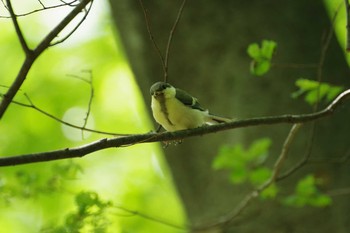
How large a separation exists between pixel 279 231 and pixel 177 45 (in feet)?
6.73

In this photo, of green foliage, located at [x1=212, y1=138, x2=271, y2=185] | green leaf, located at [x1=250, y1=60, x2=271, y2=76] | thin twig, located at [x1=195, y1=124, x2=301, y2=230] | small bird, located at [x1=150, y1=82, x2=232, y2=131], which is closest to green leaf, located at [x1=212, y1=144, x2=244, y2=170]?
green foliage, located at [x1=212, y1=138, x2=271, y2=185]

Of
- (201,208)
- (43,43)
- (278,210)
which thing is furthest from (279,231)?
(43,43)

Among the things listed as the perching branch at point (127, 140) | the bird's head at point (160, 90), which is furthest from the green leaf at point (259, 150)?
the perching branch at point (127, 140)

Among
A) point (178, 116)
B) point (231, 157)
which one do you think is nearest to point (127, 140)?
point (178, 116)

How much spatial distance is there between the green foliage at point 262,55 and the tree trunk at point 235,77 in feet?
5.05

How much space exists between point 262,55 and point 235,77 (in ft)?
5.64

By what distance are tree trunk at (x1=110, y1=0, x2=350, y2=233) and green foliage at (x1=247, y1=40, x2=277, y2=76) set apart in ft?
5.05

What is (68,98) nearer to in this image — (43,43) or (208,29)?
(208,29)

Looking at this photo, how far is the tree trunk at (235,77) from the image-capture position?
4785 millimetres

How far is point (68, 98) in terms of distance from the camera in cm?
1050

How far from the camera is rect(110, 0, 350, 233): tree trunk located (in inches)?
188

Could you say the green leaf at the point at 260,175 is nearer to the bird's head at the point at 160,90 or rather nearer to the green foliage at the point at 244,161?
the green foliage at the point at 244,161

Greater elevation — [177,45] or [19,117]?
[19,117]

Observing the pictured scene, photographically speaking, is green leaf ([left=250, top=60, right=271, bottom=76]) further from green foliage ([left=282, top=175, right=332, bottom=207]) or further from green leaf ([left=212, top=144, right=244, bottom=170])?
green foliage ([left=282, top=175, right=332, bottom=207])
